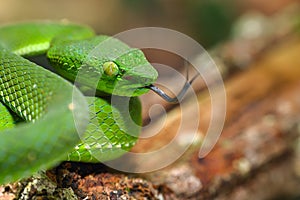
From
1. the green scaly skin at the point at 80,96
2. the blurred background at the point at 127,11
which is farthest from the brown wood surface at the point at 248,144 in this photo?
the blurred background at the point at 127,11

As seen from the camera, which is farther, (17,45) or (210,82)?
(210,82)

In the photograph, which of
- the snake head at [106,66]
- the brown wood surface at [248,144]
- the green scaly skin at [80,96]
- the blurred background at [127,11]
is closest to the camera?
the green scaly skin at [80,96]

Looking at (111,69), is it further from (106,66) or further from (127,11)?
(127,11)

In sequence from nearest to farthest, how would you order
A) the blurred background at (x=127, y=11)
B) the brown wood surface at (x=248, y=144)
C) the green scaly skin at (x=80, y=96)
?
the green scaly skin at (x=80, y=96)
the brown wood surface at (x=248, y=144)
the blurred background at (x=127, y=11)

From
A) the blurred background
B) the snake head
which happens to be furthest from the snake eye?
the blurred background

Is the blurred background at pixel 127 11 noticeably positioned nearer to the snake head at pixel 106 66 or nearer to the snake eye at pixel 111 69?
the snake head at pixel 106 66

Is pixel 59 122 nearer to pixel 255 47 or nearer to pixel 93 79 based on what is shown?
pixel 93 79

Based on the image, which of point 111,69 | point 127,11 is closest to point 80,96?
point 111,69

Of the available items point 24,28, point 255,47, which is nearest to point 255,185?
point 255,47
